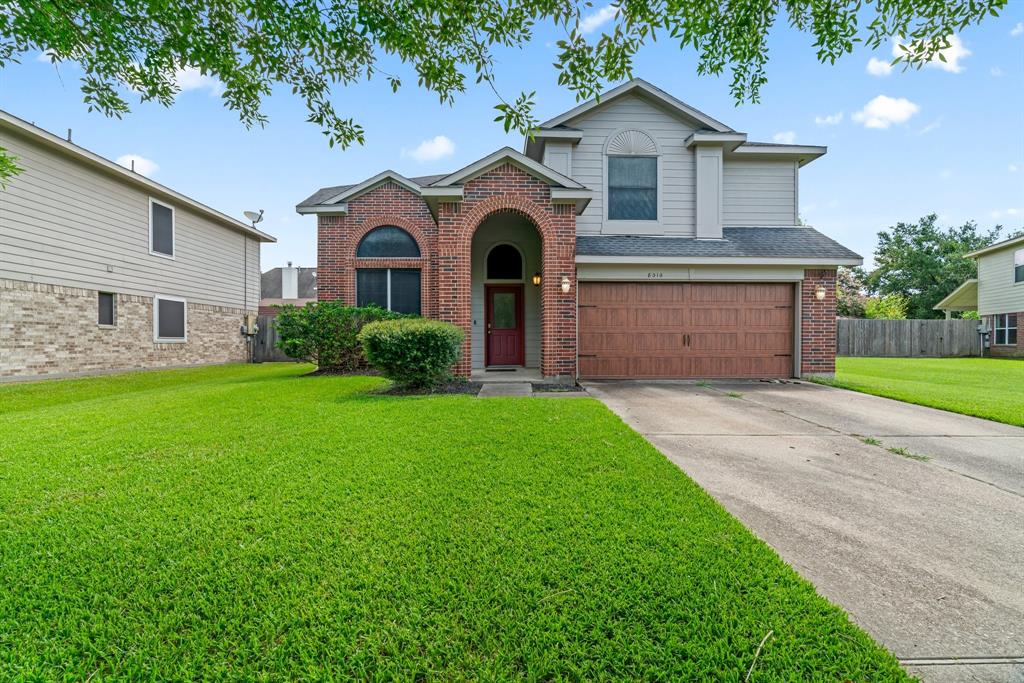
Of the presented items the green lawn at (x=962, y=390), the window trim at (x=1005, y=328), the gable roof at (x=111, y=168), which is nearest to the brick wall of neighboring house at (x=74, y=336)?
the gable roof at (x=111, y=168)

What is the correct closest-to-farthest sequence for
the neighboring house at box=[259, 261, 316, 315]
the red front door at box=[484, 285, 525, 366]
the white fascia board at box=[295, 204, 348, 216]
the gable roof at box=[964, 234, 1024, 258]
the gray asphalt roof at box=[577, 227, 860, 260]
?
1. the gray asphalt roof at box=[577, 227, 860, 260]
2. the red front door at box=[484, 285, 525, 366]
3. the white fascia board at box=[295, 204, 348, 216]
4. the gable roof at box=[964, 234, 1024, 258]
5. the neighboring house at box=[259, 261, 316, 315]

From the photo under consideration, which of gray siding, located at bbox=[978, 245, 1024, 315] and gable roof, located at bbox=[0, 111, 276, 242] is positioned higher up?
gable roof, located at bbox=[0, 111, 276, 242]

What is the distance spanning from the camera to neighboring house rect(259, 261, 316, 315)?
27016 millimetres

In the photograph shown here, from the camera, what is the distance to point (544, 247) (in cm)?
869

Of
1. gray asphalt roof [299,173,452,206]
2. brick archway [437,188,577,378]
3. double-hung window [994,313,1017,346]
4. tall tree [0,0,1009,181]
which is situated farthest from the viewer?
double-hung window [994,313,1017,346]

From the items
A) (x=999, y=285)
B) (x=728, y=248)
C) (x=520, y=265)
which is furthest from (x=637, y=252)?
(x=999, y=285)

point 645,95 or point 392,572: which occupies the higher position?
point 645,95

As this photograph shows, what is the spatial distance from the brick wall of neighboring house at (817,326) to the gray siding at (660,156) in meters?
2.87

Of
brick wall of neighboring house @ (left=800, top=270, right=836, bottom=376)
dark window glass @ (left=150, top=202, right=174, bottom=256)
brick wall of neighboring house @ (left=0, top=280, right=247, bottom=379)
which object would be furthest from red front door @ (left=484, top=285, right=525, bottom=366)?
dark window glass @ (left=150, top=202, right=174, bottom=256)

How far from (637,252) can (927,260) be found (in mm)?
35376

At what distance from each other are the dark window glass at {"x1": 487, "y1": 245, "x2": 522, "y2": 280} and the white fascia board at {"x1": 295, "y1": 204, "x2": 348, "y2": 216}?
4419 millimetres

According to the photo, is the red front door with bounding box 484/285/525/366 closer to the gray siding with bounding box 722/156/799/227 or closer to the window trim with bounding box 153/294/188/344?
the gray siding with bounding box 722/156/799/227

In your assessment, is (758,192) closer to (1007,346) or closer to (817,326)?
(817,326)

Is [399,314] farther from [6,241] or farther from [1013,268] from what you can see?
[1013,268]
